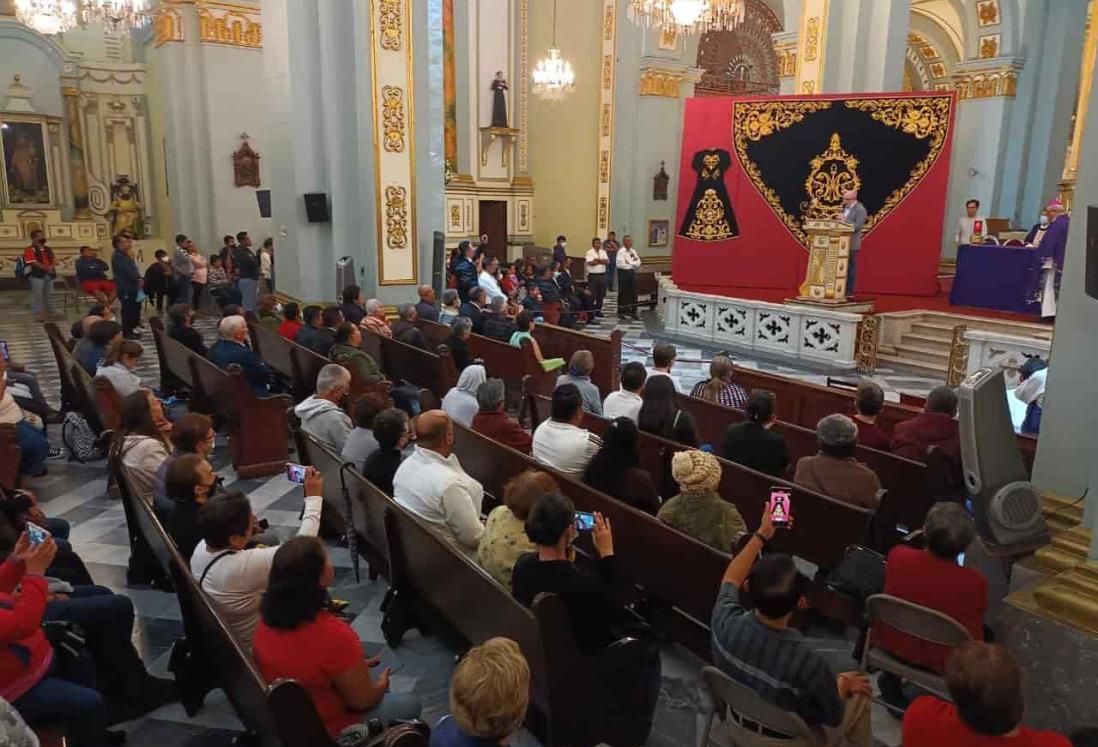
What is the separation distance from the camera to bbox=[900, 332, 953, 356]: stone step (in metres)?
10.4

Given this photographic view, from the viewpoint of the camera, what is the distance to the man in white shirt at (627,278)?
14.5 meters

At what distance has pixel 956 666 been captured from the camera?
6.48ft

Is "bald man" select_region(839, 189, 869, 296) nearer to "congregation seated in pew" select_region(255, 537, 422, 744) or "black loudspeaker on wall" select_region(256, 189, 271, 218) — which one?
"black loudspeaker on wall" select_region(256, 189, 271, 218)

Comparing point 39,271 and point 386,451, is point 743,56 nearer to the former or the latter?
point 39,271

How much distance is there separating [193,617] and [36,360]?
8.99 metres

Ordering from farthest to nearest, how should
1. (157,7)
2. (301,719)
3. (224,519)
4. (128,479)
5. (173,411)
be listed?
(157,7) < (173,411) < (128,479) < (224,519) < (301,719)

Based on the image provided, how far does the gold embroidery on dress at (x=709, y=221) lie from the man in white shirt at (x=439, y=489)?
1028 centimetres

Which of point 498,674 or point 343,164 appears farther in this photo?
point 343,164

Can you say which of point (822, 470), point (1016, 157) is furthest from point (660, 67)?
point (822, 470)

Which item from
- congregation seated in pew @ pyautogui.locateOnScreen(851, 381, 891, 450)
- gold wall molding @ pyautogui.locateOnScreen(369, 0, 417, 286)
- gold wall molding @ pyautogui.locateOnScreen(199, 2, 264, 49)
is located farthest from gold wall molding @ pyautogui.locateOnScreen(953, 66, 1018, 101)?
congregation seated in pew @ pyautogui.locateOnScreen(851, 381, 891, 450)

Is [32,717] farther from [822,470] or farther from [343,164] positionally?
[343,164]

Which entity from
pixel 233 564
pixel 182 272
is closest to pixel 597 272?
pixel 182 272

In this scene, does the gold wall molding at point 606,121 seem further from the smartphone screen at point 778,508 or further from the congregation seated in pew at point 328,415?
the smartphone screen at point 778,508

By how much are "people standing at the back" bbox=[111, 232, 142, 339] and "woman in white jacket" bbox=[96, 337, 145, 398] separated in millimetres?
5507
